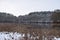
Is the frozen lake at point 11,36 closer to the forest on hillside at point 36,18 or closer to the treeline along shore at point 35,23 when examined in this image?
the treeline along shore at point 35,23

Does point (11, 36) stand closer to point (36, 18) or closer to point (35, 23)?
point (35, 23)

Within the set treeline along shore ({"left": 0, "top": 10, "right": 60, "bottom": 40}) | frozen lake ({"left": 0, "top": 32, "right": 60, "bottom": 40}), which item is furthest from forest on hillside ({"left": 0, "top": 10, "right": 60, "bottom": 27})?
frozen lake ({"left": 0, "top": 32, "right": 60, "bottom": 40})

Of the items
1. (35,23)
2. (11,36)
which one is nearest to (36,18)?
(35,23)

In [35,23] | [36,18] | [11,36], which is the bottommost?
[11,36]

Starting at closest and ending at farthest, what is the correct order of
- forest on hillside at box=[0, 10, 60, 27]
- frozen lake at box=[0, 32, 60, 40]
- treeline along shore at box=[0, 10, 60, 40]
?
frozen lake at box=[0, 32, 60, 40]
treeline along shore at box=[0, 10, 60, 40]
forest on hillside at box=[0, 10, 60, 27]

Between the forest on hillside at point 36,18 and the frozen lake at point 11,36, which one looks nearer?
the frozen lake at point 11,36

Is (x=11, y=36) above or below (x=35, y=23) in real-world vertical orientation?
below

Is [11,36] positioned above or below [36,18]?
below

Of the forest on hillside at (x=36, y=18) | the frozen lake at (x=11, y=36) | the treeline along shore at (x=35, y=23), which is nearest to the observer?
the frozen lake at (x=11, y=36)

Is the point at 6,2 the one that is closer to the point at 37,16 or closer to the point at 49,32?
the point at 37,16

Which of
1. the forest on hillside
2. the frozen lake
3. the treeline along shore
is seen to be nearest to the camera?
the frozen lake

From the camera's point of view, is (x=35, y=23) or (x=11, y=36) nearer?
(x=11, y=36)

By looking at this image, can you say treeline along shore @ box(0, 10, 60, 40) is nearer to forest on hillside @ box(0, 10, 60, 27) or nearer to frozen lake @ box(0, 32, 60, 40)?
forest on hillside @ box(0, 10, 60, 27)

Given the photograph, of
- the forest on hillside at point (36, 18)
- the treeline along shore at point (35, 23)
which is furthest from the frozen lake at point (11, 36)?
the forest on hillside at point (36, 18)
